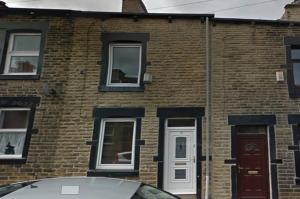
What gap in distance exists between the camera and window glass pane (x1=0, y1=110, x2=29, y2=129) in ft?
33.8

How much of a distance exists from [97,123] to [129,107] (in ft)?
3.66

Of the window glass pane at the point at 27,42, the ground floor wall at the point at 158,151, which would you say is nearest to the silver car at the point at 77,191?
the ground floor wall at the point at 158,151

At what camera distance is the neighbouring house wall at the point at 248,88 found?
9562mm

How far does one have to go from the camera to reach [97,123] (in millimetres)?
10039

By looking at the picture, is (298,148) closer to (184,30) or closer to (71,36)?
(184,30)

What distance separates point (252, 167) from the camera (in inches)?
387

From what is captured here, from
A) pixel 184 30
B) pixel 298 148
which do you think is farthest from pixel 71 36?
pixel 298 148

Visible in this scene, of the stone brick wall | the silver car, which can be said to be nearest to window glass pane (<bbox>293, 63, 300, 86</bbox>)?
the stone brick wall

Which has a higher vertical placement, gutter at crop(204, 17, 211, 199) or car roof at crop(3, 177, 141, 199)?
gutter at crop(204, 17, 211, 199)

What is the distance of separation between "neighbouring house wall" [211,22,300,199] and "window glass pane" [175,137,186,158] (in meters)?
0.94

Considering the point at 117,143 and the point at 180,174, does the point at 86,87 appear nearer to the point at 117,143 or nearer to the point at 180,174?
the point at 117,143

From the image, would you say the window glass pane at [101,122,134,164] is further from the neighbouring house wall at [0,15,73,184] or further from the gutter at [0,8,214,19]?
the gutter at [0,8,214,19]

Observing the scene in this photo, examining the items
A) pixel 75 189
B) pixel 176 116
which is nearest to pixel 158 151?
pixel 176 116

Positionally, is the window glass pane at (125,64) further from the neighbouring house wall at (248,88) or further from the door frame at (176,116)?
the neighbouring house wall at (248,88)
